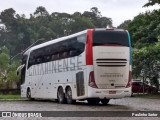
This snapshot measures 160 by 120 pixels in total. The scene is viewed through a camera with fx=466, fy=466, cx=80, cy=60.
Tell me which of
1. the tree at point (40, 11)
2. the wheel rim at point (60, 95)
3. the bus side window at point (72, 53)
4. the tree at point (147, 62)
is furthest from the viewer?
the tree at point (40, 11)

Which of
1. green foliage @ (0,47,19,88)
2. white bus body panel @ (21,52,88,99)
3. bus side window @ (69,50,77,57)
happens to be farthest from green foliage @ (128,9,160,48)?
bus side window @ (69,50,77,57)

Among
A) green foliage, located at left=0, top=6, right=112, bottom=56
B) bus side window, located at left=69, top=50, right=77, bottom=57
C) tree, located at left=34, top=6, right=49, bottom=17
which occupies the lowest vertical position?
bus side window, located at left=69, top=50, right=77, bottom=57

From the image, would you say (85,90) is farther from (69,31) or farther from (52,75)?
(69,31)

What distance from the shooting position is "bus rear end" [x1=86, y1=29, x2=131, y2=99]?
2178cm

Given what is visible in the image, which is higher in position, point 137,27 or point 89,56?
point 137,27

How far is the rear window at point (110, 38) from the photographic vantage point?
72.0ft

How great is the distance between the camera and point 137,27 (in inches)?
1854

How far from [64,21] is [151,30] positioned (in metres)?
86.8

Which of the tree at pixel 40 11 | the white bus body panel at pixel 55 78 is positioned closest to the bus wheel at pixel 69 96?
the white bus body panel at pixel 55 78

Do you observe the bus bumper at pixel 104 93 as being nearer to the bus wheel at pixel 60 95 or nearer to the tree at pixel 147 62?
the bus wheel at pixel 60 95

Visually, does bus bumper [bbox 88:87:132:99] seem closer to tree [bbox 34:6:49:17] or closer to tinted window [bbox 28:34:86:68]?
tinted window [bbox 28:34:86:68]

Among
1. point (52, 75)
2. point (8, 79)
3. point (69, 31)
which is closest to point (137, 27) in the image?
point (8, 79)

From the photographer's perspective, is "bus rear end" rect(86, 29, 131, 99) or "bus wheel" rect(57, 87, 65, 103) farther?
"bus wheel" rect(57, 87, 65, 103)

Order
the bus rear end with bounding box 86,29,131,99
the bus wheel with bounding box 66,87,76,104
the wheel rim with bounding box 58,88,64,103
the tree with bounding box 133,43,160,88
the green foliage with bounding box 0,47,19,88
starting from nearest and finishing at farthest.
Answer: the bus rear end with bounding box 86,29,131,99, the bus wheel with bounding box 66,87,76,104, the wheel rim with bounding box 58,88,64,103, the tree with bounding box 133,43,160,88, the green foliage with bounding box 0,47,19,88
